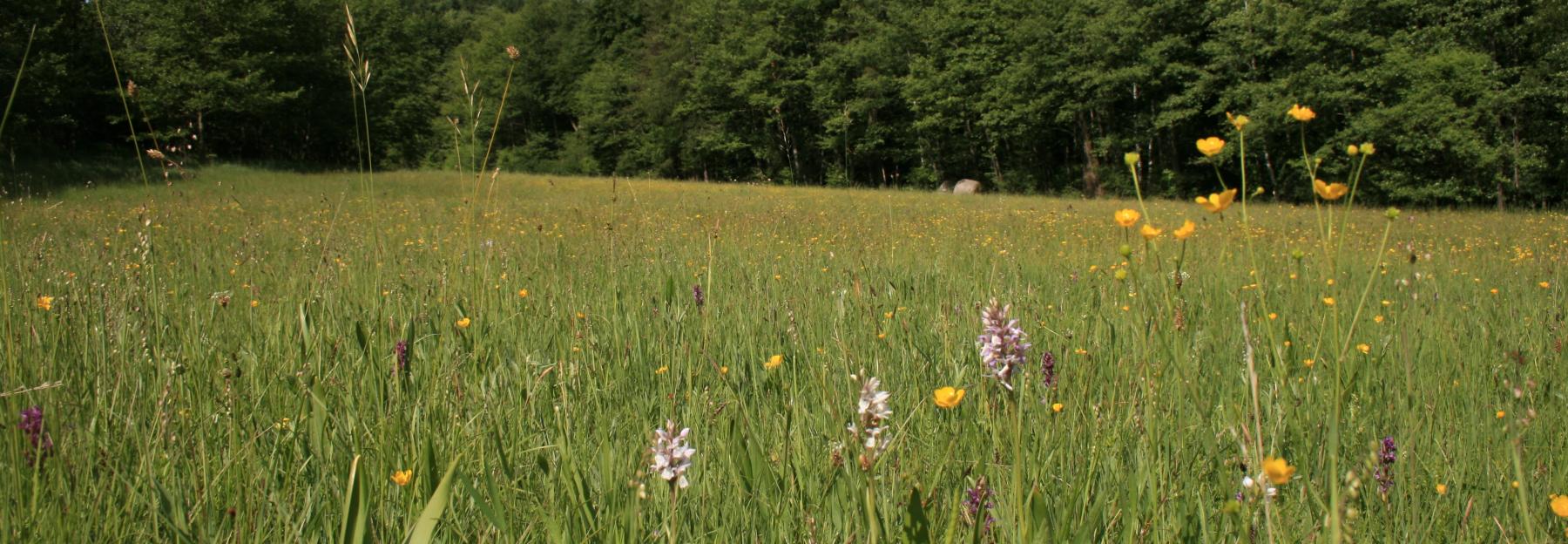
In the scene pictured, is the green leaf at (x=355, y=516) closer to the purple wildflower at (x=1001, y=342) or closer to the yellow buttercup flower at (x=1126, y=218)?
the purple wildflower at (x=1001, y=342)

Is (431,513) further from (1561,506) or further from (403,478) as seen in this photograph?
(1561,506)

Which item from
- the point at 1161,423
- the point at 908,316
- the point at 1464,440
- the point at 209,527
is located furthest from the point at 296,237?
the point at 1464,440

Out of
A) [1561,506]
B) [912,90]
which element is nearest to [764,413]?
[1561,506]

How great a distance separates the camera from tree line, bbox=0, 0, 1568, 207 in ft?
64.2

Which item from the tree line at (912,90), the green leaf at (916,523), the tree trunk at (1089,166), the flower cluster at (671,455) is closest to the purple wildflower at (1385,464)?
the green leaf at (916,523)

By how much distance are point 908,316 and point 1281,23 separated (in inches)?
995

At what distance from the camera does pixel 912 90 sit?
31.3 metres

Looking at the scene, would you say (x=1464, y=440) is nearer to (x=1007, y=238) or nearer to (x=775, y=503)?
(x=775, y=503)

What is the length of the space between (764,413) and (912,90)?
31.0 m

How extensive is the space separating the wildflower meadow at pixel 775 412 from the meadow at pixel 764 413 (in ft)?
0.04

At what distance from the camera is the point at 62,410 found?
1.29 meters

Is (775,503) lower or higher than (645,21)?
lower

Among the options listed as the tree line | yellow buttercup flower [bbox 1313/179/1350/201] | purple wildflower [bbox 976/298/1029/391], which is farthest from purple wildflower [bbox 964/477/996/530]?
the tree line

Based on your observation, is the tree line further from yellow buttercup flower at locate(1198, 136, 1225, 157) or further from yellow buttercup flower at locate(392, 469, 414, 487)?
yellow buttercup flower at locate(392, 469, 414, 487)
